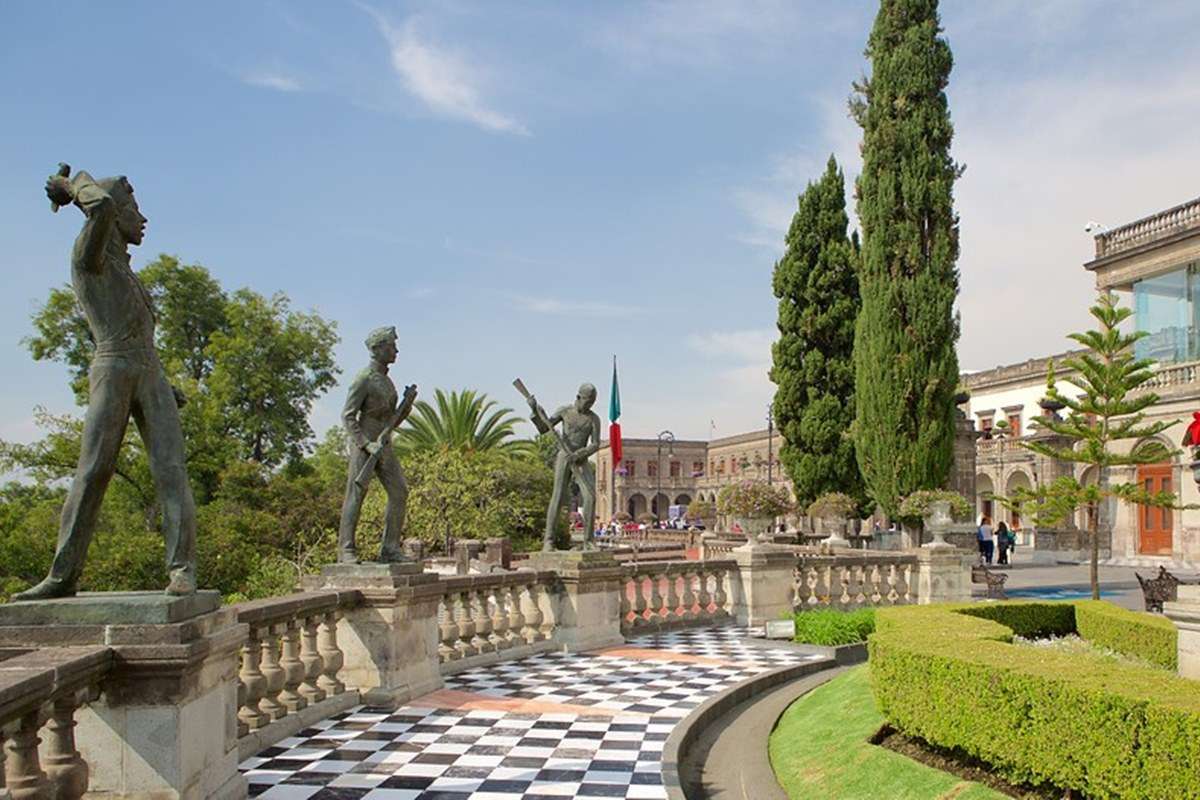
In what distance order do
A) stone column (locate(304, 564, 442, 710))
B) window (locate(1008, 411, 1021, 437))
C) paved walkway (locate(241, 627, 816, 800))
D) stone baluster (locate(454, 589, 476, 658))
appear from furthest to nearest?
window (locate(1008, 411, 1021, 437)) < stone baluster (locate(454, 589, 476, 658)) < stone column (locate(304, 564, 442, 710)) < paved walkway (locate(241, 627, 816, 800))

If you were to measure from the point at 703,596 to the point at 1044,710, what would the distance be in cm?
966

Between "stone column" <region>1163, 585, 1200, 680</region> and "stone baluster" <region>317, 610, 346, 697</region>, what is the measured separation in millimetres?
6448

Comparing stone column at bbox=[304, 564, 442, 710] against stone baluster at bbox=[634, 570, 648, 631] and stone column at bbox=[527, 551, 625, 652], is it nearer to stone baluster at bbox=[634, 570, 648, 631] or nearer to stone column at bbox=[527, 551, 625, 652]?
stone column at bbox=[527, 551, 625, 652]

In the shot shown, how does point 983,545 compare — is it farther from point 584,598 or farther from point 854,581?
point 584,598

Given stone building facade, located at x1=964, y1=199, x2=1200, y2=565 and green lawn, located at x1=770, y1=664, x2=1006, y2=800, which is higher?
stone building facade, located at x1=964, y1=199, x2=1200, y2=565

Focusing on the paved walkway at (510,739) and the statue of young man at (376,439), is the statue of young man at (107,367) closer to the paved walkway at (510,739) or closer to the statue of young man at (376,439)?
the paved walkway at (510,739)

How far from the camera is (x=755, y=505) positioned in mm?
16422

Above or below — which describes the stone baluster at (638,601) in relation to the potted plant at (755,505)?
below

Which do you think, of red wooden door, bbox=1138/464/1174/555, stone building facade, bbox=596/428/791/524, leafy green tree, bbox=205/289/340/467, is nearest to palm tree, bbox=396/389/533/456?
leafy green tree, bbox=205/289/340/467

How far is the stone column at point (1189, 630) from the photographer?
260 inches

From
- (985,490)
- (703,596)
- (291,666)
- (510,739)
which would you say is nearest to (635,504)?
(985,490)

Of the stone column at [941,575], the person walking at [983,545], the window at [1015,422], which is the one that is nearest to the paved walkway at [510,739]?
the stone column at [941,575]

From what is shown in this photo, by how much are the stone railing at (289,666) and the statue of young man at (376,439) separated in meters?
0.77

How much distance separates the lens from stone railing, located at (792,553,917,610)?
15883mm
